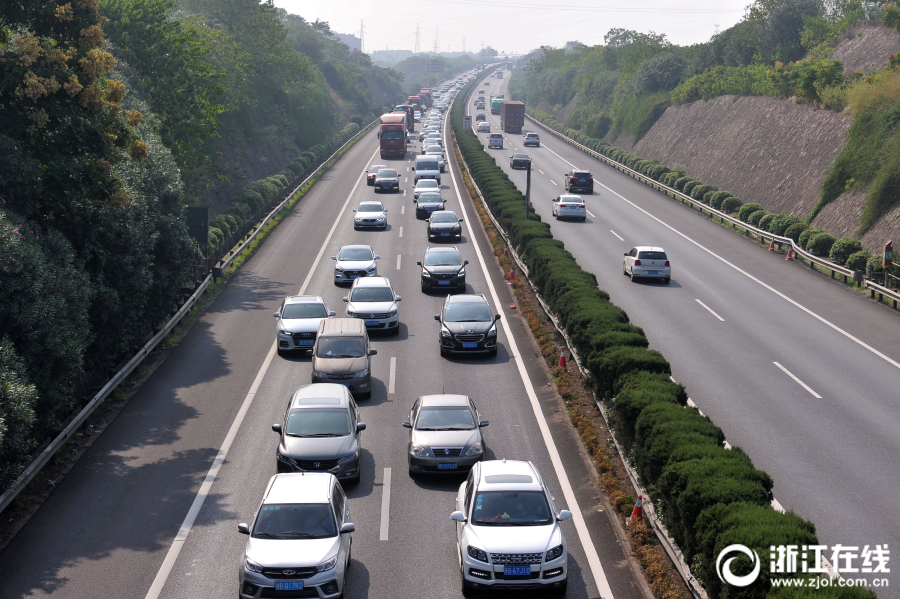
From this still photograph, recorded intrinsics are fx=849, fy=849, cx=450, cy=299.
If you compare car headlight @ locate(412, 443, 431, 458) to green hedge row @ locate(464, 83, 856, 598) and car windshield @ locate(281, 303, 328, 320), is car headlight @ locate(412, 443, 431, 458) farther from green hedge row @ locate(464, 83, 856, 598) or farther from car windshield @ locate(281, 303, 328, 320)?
car windshield @ locate(281, 303, 328, 320)

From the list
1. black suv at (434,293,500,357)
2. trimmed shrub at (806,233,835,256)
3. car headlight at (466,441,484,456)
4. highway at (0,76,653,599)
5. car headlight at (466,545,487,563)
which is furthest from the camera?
trimmed shrub at (806,233,835,256)

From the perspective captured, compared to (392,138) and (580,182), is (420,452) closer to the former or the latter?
(580,182)

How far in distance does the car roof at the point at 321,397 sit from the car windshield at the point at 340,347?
3630mm

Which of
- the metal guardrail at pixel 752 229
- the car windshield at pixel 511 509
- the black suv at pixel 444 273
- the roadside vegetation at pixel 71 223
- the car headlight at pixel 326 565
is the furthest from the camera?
the black suv at pixel 444 273

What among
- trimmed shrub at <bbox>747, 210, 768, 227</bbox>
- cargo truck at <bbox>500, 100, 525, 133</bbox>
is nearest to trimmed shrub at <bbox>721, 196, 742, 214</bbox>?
trimmed shrub at <bbox>747, 210, 768, 227</bbox>

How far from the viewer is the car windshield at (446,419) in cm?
1803

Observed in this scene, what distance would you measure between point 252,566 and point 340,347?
11123mm

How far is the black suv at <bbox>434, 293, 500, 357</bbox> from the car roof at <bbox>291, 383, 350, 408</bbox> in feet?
22.5

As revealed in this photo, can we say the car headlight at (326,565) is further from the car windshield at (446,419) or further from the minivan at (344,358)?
the minivan at (344,358)

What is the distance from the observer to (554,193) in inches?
2461

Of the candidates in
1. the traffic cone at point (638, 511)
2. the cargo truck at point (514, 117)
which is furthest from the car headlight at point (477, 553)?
the cargo truck at point (514, 117)

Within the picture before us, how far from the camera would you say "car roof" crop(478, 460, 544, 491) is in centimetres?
1416

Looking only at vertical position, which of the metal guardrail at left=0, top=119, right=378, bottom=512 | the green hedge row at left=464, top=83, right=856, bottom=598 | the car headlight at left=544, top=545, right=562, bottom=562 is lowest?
the metal guardrail at left=0, top=119, right=378, bottom=512

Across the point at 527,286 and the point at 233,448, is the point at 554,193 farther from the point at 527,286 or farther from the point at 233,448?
the point at 233,448
